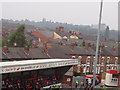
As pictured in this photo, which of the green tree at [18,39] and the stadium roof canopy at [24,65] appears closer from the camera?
the stadium roof canopy at [24,65]

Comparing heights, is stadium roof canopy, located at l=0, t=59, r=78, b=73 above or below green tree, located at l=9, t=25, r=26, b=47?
below

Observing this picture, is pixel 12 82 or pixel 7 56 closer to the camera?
pixel 12 82

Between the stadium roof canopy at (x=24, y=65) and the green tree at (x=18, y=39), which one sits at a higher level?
the green tree at (x=18, y=39)

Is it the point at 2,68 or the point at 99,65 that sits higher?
the point at 2,68

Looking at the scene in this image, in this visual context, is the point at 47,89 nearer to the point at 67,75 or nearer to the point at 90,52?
the point at 67,75

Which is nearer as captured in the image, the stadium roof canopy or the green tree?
the stadium roof canopy

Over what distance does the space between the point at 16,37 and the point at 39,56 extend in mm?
22826

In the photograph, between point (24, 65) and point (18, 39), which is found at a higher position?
point (18, 39)

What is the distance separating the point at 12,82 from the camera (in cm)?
1914

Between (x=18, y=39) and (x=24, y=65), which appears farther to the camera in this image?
(x=18, y=39)

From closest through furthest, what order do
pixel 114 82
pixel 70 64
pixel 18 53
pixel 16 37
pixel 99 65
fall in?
pixel 70 64, pixel 114 82, pixel 18 53, pixel 99 65, pixel 16 37

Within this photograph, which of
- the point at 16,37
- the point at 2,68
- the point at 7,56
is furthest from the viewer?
the point at 16,37

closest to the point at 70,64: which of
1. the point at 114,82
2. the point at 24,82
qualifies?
the point at 24,82

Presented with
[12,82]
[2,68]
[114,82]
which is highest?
[2,68]
